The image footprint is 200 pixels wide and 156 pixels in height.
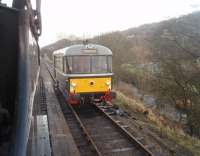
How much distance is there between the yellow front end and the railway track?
0.95 meters

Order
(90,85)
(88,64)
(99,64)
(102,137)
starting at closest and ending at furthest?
(102,137) → (90,85) → (88,64) → (99,64)

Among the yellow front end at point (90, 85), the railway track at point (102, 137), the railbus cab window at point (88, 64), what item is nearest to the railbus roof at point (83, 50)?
the railbus cab window at point (88, 64)

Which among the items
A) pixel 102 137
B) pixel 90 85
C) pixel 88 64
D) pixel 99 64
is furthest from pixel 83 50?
pixel 102 137

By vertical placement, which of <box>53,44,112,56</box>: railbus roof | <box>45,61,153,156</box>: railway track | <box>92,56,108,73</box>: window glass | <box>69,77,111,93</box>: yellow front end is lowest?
<box>45,61,153,156</box>: railway track

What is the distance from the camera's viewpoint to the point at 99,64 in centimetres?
1327

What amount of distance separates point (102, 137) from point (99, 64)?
4.51 metres

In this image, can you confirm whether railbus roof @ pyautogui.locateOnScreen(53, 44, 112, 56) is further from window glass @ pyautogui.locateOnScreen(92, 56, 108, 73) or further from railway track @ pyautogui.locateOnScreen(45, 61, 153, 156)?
railway track @ pyautogui.locateOnScreen(45, 61, 153, 156)

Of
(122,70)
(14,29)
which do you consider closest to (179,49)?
(122,70)

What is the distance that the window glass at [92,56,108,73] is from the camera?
13.2 meters

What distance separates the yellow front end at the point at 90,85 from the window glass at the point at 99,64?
0.37 meters

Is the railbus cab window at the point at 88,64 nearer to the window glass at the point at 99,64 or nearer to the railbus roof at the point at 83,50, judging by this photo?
the window glass at the point at 99,64

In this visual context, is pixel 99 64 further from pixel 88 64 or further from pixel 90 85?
pixel 90 85

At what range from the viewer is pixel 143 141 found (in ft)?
28.7

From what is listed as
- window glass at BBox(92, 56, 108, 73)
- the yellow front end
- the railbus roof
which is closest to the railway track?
the yellow front end
